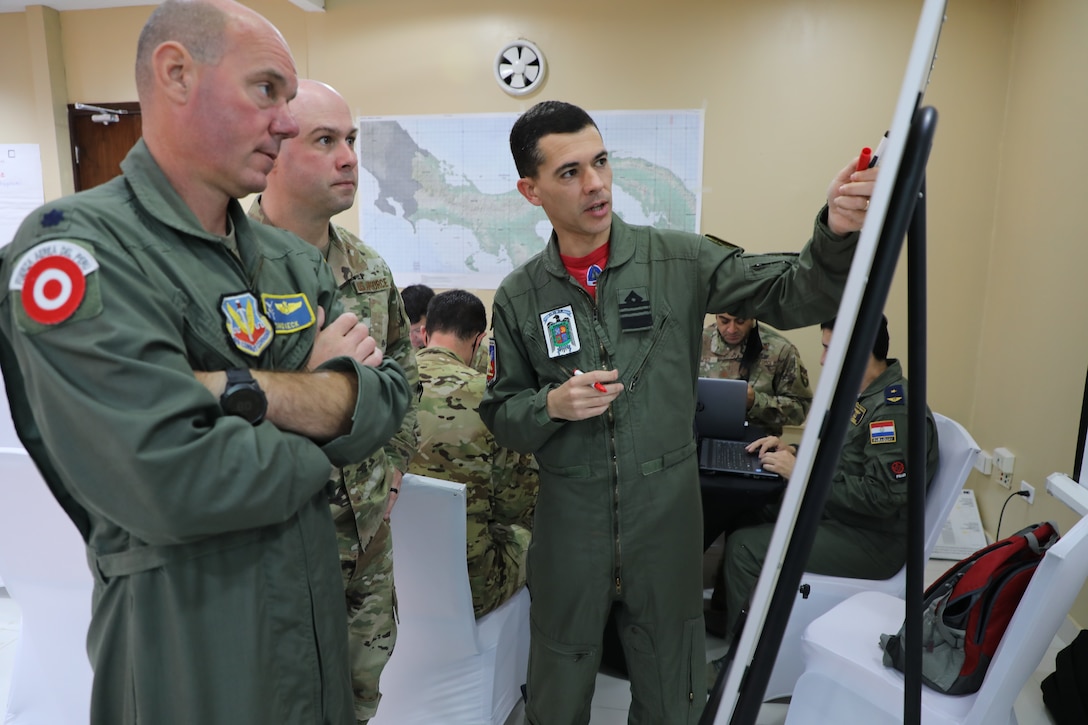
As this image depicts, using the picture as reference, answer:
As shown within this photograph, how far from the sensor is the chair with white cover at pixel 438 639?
1.63m

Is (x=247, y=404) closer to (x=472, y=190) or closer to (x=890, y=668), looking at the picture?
(x=890, y=668)

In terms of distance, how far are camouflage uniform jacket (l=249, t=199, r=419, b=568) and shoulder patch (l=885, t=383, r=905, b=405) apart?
4.66 feet

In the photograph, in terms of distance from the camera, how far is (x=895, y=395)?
2.18 metres

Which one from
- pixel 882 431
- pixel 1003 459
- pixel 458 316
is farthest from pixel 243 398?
pixel 1003 459

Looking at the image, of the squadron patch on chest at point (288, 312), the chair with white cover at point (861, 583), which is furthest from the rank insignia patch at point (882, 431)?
the squadron patch on chest at point (288, 312)

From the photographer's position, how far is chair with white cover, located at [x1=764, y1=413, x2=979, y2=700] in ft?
6.48

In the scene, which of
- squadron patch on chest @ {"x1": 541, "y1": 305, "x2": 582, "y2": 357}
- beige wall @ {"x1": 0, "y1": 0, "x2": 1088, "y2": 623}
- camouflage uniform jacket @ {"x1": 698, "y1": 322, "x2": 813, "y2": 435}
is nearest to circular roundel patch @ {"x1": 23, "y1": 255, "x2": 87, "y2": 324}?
squadron patch on chest @ {"x1": 541, "y1": 305, "x2": 582, "y2": 357}

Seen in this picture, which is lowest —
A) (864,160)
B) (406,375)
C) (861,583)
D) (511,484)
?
(861,583)

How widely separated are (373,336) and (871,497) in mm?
1539

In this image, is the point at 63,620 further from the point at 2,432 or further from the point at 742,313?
the point at 742,313

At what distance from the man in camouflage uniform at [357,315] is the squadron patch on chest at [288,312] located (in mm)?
424

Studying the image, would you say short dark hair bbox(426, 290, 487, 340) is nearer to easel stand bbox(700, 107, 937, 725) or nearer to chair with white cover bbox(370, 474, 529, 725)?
chair with white cover bbox(370, 474, 529, 725)

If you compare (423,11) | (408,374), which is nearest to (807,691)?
(408,374)

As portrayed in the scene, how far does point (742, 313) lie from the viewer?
1506 mm
